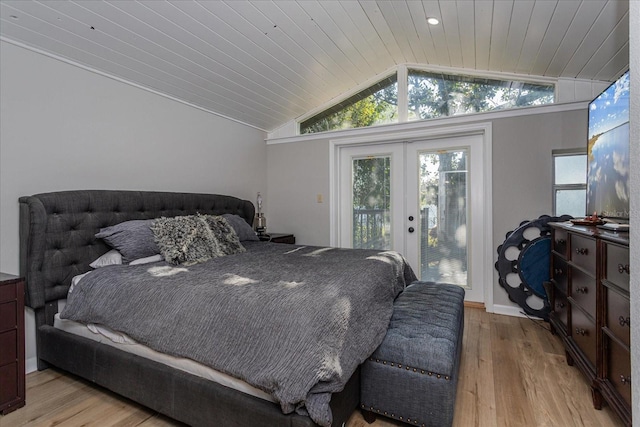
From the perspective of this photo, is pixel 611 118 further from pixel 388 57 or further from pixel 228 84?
pixel 228 84

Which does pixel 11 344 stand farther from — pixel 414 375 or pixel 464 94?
pixel 464 94

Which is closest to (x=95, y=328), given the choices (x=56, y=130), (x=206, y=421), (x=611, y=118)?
(x=206, y=421)

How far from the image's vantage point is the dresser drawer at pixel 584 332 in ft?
5.89

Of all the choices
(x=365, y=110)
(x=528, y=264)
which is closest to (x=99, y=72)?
(x=365, y=110)

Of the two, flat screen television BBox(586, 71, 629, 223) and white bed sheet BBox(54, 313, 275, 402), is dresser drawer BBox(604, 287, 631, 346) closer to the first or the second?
flat screen television BBox(586, 71, 629, 223)

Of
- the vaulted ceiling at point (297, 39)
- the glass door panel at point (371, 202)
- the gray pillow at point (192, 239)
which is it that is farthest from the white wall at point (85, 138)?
the glass door panel at point (371, 202)

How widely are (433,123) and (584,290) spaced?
225cm

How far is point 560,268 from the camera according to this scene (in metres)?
2.48

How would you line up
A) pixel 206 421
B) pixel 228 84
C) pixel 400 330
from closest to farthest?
1. pixel 206 421
2. pixel 400 330
3. pixel 228 84

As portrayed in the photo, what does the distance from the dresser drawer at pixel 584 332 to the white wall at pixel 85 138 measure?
3.42 meters

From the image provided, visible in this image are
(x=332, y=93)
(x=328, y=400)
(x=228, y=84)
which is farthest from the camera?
(x=332, y=93)

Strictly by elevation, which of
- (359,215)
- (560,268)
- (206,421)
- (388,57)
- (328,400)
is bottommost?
(206,421)

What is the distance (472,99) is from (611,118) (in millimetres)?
1613

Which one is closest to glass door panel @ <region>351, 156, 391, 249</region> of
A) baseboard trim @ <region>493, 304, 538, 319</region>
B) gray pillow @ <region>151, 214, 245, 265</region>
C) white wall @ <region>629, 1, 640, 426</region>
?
baseboard trim @ <region>493, 304, 538, 319</region>
